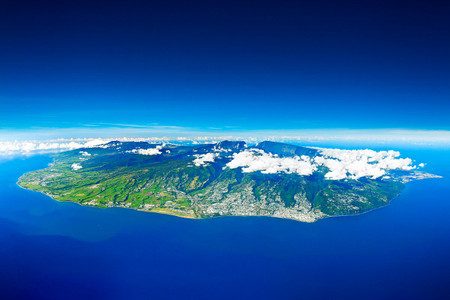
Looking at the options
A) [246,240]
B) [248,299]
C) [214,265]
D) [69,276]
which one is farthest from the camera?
[246,240]

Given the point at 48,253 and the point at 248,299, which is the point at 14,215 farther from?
the point at 248,299

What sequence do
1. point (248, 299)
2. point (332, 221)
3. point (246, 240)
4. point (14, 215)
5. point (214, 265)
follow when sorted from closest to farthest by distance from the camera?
point (248, 299) < point (214, 265) < point (246, 240) < point (14, 215) < point (332, 221)

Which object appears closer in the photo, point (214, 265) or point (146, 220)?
point (214, 265)

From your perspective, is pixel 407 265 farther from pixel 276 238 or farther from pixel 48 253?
pixel 48 253

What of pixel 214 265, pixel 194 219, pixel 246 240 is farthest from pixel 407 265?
pixel 194 219

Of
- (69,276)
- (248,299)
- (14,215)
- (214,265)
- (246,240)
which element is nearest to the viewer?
(248,299)

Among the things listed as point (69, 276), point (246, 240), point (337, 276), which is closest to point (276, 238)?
point (246, 240)
